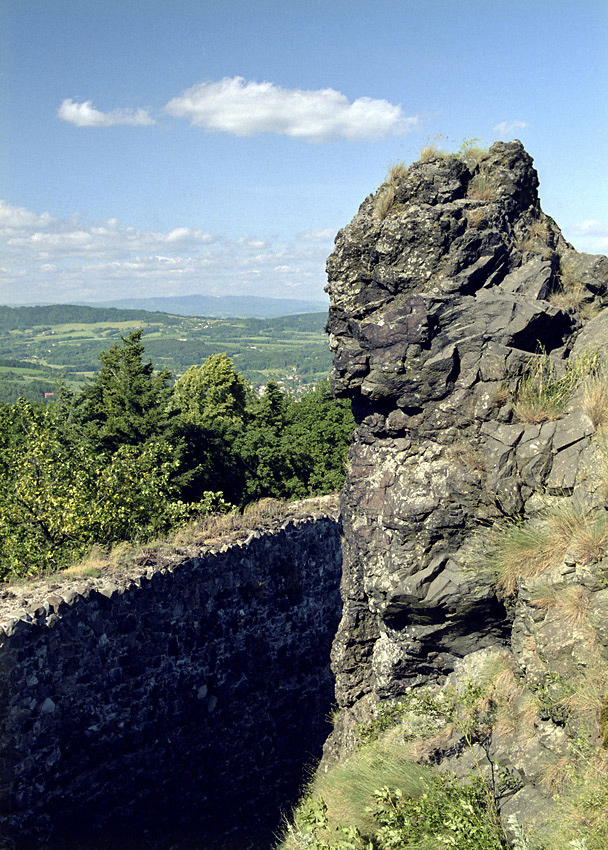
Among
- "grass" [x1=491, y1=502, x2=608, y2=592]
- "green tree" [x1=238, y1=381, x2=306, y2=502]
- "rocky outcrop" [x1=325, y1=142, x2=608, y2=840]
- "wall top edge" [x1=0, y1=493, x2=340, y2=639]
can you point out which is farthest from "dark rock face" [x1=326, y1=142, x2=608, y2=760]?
"green tree" [x1=238, y1=381, x2=306, y2=502]

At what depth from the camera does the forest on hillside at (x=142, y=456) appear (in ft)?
45.9

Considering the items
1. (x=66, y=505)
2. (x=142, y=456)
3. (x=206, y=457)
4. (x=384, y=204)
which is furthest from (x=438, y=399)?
(x=206, y=457)

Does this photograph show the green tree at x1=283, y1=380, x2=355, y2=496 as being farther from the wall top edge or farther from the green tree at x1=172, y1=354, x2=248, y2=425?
the wall top edge

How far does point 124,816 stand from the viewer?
10.4 metres

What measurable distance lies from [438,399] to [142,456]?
1222 cm

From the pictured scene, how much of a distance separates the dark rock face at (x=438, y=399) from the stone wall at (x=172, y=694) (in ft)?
13.9

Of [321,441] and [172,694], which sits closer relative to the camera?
[172,694]

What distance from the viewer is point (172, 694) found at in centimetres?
1112

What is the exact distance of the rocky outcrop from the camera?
19.4ft

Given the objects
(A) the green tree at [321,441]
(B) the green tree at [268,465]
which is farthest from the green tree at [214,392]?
(B) the green tree at [268,465]

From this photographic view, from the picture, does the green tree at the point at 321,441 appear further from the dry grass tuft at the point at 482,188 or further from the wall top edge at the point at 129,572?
the dry grass tuft at the point at 482,188

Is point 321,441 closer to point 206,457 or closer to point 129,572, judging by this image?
point 206,457

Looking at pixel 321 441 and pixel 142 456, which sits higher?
pixel 142 456

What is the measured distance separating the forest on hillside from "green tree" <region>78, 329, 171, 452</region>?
0.15 ft
